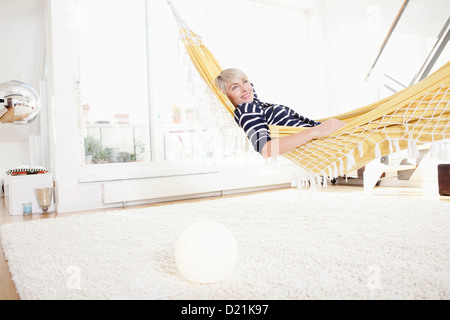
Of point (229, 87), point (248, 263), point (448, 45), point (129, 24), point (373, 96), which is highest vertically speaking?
point (129, 24)

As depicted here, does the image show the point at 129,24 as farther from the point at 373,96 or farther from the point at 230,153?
the point at 373,96

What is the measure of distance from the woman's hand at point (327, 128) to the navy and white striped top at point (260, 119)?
0.19m

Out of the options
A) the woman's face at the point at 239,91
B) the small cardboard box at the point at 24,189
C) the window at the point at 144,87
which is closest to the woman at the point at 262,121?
the woman's face at the point at 239,91

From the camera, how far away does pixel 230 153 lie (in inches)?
126

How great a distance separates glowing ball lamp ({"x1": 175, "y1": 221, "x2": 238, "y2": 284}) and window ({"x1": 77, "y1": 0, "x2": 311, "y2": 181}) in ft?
5.14

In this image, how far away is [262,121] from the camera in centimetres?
155

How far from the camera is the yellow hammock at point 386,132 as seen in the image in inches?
46.4

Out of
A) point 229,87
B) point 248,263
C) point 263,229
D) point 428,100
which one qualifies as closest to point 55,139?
point 229,87

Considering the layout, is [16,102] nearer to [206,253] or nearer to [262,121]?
[262,121]

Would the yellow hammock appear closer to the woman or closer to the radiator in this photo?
the woman

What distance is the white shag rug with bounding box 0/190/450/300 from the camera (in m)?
0.89

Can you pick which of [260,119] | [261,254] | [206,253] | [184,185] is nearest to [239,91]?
[260,119]

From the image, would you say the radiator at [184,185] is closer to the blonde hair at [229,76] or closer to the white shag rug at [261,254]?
the white shag rug at [261,254]

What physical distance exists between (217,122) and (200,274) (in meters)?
1.17
